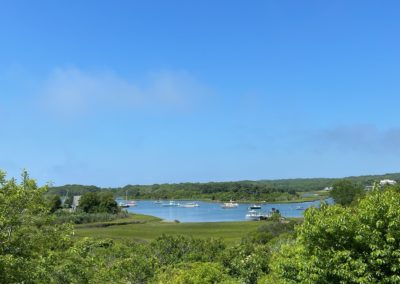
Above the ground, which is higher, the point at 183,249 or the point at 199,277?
the point at 199,277

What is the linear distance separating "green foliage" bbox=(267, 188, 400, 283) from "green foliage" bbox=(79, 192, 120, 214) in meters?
139

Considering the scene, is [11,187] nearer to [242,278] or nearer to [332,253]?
[332,253]

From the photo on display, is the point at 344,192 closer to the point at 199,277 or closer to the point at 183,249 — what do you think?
the point at 183,249

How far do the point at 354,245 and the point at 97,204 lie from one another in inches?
5670

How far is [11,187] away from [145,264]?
57.0 ft

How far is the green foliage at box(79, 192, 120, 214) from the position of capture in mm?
154500

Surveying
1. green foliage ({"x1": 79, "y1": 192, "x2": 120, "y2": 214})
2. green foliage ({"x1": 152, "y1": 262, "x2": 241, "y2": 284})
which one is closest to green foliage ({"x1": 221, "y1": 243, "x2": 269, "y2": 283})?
green foliage ({"x1": 152, "y1": 262, "x2": 241, "y2": 284})

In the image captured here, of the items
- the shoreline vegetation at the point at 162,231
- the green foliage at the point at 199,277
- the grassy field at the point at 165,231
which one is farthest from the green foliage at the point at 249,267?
the grassy field at the point at 165,231

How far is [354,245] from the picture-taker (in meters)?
19.5

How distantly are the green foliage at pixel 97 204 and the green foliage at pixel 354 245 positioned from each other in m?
139

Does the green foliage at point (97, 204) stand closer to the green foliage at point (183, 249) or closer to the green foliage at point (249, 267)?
the green foliage at point (183, 249)

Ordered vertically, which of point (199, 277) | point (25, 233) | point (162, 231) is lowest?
point (162, 231)

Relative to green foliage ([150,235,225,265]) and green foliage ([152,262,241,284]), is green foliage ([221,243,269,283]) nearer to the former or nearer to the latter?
green foliage ([150,235,225,265])

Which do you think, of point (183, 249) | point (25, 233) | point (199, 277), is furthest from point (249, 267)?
point (25, 233)
